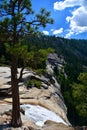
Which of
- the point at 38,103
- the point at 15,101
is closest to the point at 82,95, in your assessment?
the point at 38,103

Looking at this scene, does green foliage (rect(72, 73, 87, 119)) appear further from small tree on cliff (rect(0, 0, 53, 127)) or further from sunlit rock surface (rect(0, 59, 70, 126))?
small tree on cliff (rect(0, 0, 53, 127))

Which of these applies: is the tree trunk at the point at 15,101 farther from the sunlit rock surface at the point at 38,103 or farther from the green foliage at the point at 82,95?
the green foliage at the point at 82,95

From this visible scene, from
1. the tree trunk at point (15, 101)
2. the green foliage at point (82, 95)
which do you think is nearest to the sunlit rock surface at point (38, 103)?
the tree trunk at point (15, 101)

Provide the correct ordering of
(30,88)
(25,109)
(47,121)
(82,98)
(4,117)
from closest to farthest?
(4,117), (47,121), (25,109), (30,88), (82,98)

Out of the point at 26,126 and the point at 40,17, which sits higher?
the point at 40,17

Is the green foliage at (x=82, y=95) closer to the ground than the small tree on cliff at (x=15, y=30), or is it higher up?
closer to the ground

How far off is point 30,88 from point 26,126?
19.2 m

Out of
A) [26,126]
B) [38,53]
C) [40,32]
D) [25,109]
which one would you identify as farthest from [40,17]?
[25,109]

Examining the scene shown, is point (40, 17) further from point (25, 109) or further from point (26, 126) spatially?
point (25, 109)

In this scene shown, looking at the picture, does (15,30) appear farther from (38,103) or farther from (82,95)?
(82,95)

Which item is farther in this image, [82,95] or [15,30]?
[82,95]

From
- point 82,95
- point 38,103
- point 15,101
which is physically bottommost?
point 82,95

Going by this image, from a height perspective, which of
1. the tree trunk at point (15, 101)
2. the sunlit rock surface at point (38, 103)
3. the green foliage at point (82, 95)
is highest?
the tree trunk at point (15, 101)

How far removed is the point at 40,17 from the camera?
2875cm
